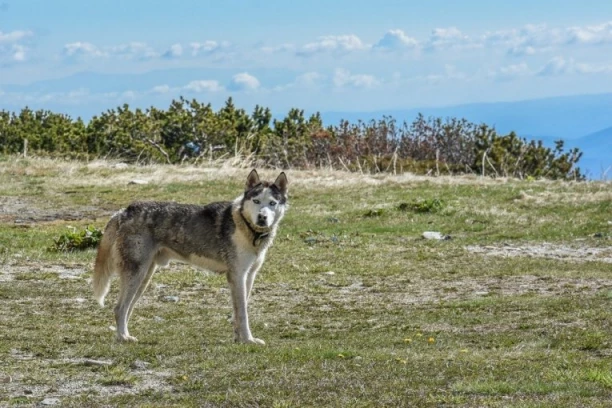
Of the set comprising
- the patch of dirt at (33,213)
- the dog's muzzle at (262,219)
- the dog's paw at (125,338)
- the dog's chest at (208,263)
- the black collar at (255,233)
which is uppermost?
the dog's muzzle at (262,219)

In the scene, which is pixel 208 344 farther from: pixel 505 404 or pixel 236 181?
pixel 236 181

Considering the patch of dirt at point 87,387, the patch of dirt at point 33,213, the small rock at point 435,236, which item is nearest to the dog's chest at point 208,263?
the patch of dirt at point 87,387

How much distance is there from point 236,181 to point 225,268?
20.0 m

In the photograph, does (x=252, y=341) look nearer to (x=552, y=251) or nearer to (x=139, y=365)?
(x=139, y=365)

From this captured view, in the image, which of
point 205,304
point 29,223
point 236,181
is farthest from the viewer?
point 236,181

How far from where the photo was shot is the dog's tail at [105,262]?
13.2 m

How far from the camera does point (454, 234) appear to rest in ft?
81.0

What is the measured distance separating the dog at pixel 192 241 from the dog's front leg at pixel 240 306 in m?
0.01

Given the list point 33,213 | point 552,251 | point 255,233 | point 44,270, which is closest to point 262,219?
point 255,233

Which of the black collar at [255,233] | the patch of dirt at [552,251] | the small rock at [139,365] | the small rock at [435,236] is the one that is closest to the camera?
the small rock at [139,365]

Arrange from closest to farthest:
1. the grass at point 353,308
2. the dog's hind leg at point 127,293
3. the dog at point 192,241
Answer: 1. the grass at point 353,308
2. the dog's hind leg at point 127,293
3. the dog at point 192,241

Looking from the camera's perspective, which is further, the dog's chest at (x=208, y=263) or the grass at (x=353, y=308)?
the dog's chest at (x=208, y=263)

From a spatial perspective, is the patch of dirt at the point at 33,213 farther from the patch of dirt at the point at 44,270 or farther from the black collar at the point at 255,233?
the black collar at the point at 255,233

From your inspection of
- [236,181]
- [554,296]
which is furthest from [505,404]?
[236,181]
